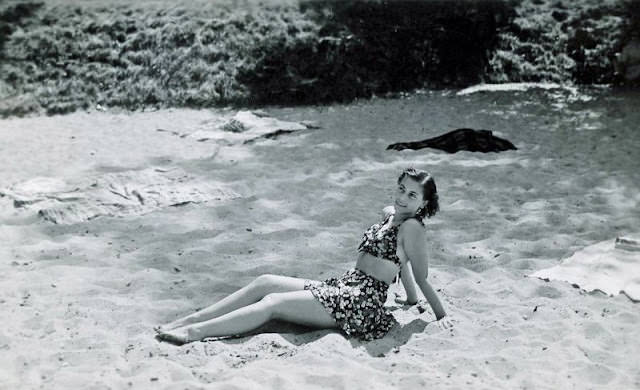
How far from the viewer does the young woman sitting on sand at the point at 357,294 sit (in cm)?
329

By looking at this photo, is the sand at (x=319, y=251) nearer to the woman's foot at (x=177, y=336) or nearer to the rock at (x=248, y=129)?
the woman's foot at (x=177, y=336)

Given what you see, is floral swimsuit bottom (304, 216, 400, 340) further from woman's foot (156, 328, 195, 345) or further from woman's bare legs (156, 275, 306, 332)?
woman's foot (156, 328, 195, 345)

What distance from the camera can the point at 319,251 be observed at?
15.0 feet

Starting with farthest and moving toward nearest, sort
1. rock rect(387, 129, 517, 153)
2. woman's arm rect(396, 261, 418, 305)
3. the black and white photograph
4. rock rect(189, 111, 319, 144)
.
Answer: rock rect(189, 111, 319, 144) → rock rect(387, 129, 517, 153) → woman's arm rect(396, 261, 418, 305) → the black and white photograph

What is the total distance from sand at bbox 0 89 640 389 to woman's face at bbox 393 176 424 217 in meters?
0.65

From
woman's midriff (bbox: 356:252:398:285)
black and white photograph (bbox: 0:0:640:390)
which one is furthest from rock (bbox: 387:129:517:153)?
woman's midriff (bbox: 356:252:398:285)

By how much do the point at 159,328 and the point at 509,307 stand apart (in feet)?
6.49

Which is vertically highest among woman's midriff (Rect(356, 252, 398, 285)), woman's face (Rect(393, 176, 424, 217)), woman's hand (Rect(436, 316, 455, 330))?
woman's face (Rect(393, 176, 424, 217))

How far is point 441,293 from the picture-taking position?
396cm

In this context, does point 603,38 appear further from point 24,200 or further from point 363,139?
point 24,200

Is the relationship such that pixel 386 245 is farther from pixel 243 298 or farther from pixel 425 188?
pixel 243 298

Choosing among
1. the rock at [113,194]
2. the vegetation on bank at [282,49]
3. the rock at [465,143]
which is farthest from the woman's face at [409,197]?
Answer: the vegetation on bank at [282,49]

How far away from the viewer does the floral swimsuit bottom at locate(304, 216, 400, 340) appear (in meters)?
3.34

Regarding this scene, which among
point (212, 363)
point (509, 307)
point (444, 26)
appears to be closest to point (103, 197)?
A: point (212, 363)
